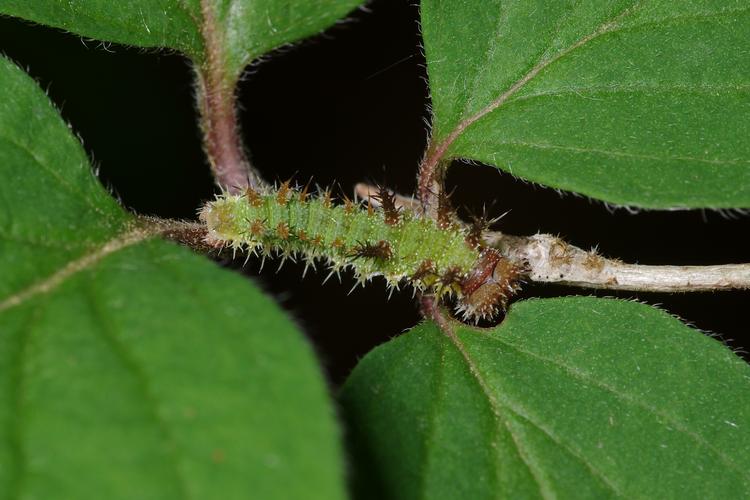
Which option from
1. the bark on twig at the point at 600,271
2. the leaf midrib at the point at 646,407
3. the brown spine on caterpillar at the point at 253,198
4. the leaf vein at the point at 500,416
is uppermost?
the bark on twig at the point at 600,271

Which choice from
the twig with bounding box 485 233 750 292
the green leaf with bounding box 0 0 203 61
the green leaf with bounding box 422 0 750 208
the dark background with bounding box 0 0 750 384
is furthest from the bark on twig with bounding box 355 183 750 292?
the dark background with bounding box 0 0 750 384

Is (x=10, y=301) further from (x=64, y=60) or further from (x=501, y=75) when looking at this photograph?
(x=64, y=60)

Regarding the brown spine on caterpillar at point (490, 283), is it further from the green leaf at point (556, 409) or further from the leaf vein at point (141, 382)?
the leaf vein at point (141, 382)

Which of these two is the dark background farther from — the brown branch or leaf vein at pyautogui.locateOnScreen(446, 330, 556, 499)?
leaf vein at pyautogui.locateOnScreen(446, 330, 556, 499)

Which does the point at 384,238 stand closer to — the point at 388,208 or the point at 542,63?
the point at 388,208

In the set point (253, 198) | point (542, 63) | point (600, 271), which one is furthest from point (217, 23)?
point (600, 271)

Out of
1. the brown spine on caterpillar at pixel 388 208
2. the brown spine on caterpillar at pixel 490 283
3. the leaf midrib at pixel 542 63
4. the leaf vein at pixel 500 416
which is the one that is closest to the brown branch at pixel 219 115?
the brown spine on caterpillar at pixel 388 208

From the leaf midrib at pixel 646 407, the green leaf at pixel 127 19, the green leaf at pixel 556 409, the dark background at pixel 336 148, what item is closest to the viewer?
the green leaf at pixel 556 409

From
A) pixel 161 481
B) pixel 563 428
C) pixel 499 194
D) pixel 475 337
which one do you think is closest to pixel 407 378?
pixel 475 337

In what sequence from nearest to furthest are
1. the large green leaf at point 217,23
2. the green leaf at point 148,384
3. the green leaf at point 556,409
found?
the green leaf at point 148,384 < the green leaf at point 556,409 < the large green leaf at point 217,23
